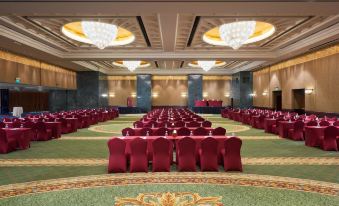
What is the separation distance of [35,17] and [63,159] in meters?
5.54

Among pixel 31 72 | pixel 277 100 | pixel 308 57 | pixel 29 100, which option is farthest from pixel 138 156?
pixel 29 100

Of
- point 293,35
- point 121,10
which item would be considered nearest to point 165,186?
point 121,10

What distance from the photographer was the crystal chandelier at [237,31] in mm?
10852

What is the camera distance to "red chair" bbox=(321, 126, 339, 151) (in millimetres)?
9102

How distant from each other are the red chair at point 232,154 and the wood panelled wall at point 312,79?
377 inches

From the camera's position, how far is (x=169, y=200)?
462 cm

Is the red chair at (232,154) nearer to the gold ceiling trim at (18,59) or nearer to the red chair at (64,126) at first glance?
the red chair at (64,126)

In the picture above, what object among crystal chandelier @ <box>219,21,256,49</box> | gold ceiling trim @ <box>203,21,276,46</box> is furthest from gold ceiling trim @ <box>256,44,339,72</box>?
crystal chandelier @ <box>219,21,256,49</box>

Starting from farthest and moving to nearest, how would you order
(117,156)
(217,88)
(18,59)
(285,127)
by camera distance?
1. (217,88)
2. (18,59)
3. (285,127)
4. (117,156)

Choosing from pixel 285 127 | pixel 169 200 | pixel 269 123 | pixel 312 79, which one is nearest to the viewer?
pixel 169 200

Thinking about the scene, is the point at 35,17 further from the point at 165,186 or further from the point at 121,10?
the point at 165,186

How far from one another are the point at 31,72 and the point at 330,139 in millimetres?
15774

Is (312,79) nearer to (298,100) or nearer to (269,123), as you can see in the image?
(298,100)

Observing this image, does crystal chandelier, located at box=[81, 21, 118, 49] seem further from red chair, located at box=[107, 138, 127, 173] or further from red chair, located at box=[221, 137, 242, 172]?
red chair, located at box=[221, 137, 242, 172]
